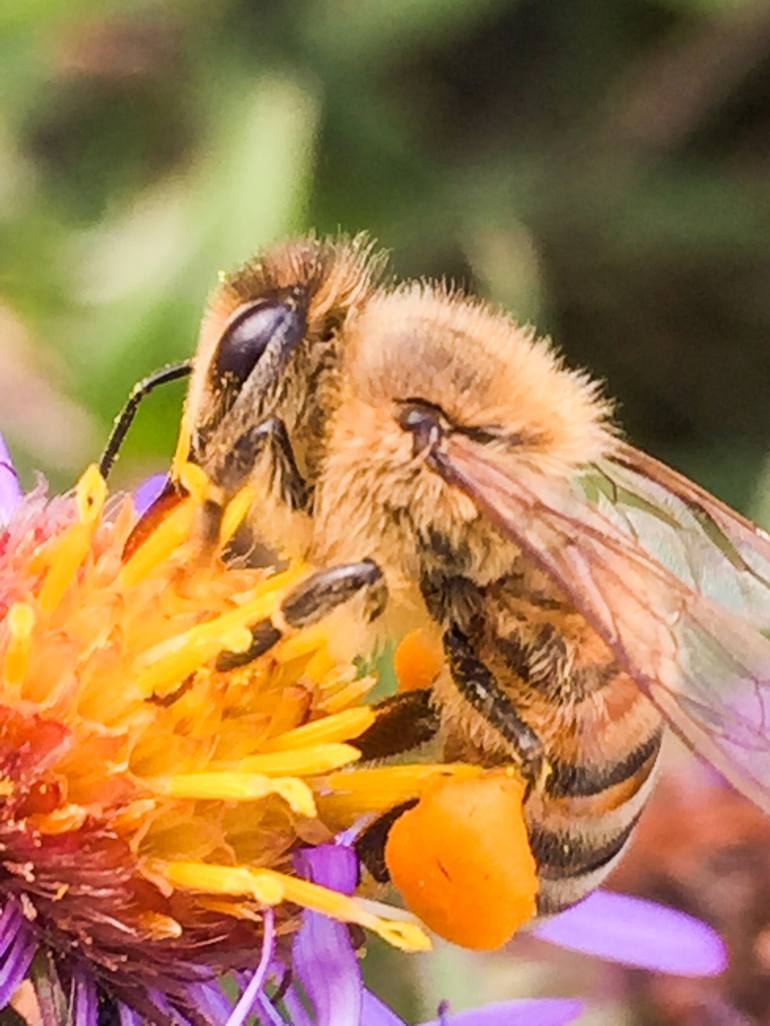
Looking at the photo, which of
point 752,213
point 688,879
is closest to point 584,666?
point 688,879

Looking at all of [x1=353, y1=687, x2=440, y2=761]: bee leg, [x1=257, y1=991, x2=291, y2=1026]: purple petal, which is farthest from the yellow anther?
[x1=257, y1=991, x2=291, y2=1026]: purple petal

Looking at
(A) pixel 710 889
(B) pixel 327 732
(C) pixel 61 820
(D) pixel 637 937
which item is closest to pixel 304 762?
(B) pixel 327 732

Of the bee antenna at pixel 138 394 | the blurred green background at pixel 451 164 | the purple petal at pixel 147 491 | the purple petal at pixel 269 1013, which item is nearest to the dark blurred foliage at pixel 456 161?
the blurred green background at pixel 451 164

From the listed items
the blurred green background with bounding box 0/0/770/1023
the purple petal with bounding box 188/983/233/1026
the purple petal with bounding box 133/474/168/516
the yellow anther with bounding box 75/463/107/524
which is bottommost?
the purple petal with bounding box 188/983/233/1026

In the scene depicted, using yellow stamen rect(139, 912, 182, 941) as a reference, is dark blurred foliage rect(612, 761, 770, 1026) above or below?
above

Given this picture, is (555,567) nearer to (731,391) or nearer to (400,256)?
(400,256)

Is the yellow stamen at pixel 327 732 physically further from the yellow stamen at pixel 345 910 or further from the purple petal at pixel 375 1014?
the purple petal at pixel 375 1014

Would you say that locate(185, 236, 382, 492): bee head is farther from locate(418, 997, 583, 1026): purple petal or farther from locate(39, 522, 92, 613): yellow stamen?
locate(418, 997, 583, 1026): purple petal
